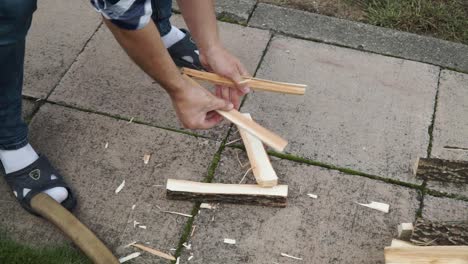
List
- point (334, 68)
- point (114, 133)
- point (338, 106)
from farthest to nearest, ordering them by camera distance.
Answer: point (334, 68) → point (338, 106) → point (114, 133)

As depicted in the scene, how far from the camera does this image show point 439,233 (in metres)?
2.27

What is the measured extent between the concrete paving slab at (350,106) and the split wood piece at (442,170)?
0.06m

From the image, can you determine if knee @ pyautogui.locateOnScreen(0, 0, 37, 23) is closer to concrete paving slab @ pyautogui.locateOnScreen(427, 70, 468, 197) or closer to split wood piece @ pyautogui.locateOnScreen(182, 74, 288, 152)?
split wood piece @ pyautogui.locateOnScreen(182, 74, 288, 152)

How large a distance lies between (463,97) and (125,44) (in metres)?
1.89

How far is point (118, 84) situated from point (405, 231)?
1.54 meters

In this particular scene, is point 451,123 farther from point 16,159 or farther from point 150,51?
point 16,159

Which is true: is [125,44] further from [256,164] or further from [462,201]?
[462,201]

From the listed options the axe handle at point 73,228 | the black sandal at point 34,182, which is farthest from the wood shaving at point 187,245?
the black sandal at point 34,182

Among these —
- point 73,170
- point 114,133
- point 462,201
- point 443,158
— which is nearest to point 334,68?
point 443,158

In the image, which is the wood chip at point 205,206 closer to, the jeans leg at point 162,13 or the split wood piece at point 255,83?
the split wood piece at point 255,83

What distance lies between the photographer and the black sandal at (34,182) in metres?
2.48

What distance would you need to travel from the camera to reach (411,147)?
2812 millimetres

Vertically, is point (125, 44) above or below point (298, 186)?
above

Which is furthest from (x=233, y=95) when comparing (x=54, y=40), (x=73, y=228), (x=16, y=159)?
(x=54, y=40)
